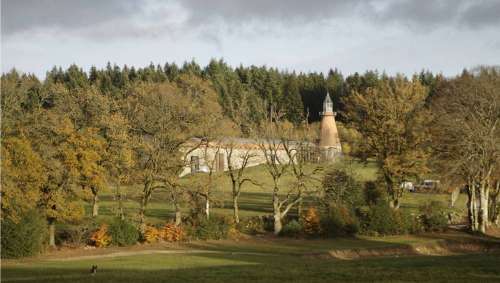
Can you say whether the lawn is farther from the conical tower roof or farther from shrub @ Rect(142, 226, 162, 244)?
the conical tower roof

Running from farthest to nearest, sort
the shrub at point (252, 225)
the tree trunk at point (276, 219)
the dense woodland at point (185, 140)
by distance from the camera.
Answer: the shrub at point (252, 225), the tree trunk at point (276, 219), the dense woodland at point (185, 140)

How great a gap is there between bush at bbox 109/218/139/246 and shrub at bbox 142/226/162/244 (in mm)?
793

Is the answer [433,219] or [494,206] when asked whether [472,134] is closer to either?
[433,219]

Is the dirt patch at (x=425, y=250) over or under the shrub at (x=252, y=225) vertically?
under

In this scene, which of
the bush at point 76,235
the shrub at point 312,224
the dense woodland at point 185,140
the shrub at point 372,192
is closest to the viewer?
the dense woodland at point 185,140

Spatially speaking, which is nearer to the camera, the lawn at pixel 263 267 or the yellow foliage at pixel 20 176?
the lawn at pixel 263 267

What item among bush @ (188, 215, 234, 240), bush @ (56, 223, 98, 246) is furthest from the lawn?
bush @ (56, 223, 98, 246)

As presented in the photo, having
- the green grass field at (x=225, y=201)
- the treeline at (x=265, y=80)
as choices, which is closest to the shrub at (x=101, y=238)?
the green grass field at (x=225, y=201)

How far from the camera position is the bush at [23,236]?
3180 centimetres

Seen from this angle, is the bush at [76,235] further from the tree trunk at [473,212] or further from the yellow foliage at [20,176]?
the tree trunk at [473,212]

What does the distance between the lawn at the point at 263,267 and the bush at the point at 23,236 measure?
169 centimetres

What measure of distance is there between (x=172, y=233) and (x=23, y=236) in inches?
405

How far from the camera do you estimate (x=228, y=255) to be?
32.2 metres

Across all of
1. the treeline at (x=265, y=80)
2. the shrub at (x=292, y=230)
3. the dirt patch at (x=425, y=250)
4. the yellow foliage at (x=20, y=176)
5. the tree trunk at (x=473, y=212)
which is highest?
the treeline at (x=265, y=80)
